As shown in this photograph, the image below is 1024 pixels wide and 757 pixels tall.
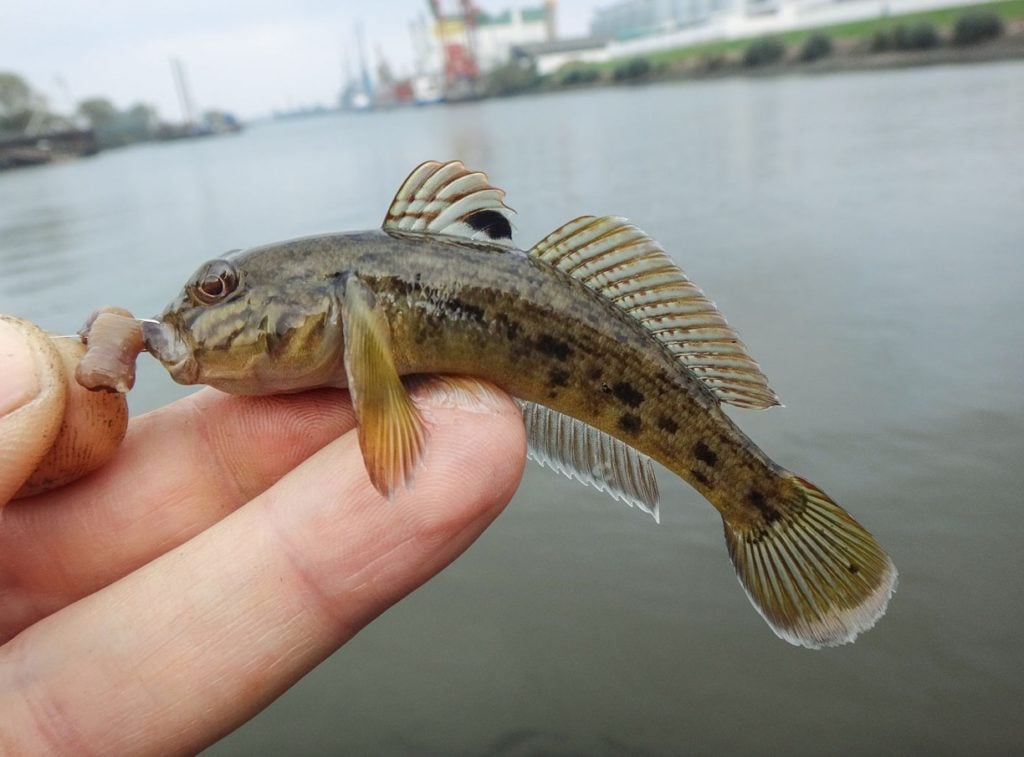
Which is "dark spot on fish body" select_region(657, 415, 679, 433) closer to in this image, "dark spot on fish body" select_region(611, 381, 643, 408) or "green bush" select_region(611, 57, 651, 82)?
"dark spot on fish body" select_region(611, 381, 643, 408)

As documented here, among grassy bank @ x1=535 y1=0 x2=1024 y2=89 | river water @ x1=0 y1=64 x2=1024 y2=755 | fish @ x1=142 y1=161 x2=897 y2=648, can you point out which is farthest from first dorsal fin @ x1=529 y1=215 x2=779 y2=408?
grassy bank @ x1=535 y1=0 x2=1024 y2=89

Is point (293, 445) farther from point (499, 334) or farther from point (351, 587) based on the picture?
point (499, 334)

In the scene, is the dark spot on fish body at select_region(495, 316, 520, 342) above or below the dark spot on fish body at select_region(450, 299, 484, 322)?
below

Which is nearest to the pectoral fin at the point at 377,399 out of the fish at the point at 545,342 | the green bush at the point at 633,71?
the fish at the point at 545,342

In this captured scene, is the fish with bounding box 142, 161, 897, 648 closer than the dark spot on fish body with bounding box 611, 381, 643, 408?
Yes

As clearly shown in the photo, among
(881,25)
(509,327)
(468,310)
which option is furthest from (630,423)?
(881,25)

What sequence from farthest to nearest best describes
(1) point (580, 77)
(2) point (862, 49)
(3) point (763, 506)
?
(1) point (580, 77) < (2) point (862, 49) < (3) point (763, 506)

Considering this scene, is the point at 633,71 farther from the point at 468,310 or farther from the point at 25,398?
the point at 25,398
